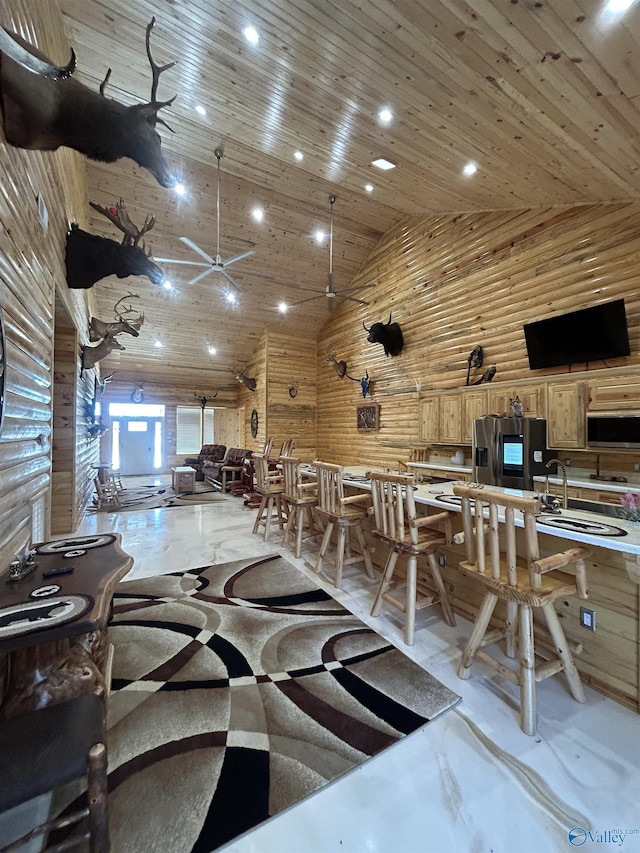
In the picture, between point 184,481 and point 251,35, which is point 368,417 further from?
point 251,35

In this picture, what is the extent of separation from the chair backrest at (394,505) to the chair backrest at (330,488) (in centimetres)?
59

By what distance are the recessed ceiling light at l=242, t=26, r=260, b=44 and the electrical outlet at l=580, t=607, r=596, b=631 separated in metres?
4.70

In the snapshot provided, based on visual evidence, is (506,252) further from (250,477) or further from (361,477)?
(250,477)

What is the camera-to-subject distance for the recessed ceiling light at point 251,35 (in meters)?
2.70

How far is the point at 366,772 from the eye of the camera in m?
1.54

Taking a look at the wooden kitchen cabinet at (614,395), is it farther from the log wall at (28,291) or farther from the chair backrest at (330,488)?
the log wall at (28,291)

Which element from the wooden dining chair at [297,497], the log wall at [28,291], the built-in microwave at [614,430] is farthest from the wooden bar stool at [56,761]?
the built-in microwave at [614,430]

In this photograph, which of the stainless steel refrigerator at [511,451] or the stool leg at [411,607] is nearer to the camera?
the stool leg at [411,607]

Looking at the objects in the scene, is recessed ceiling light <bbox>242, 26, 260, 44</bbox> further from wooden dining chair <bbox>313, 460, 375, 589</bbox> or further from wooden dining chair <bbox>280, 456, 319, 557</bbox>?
wooden dining chair <bbox>280, 456, 319, 557</bbox>

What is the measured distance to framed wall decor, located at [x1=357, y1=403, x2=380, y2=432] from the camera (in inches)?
296

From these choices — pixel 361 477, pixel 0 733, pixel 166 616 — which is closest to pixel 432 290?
pixel 361 477

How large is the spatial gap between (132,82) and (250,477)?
6.78 meters
